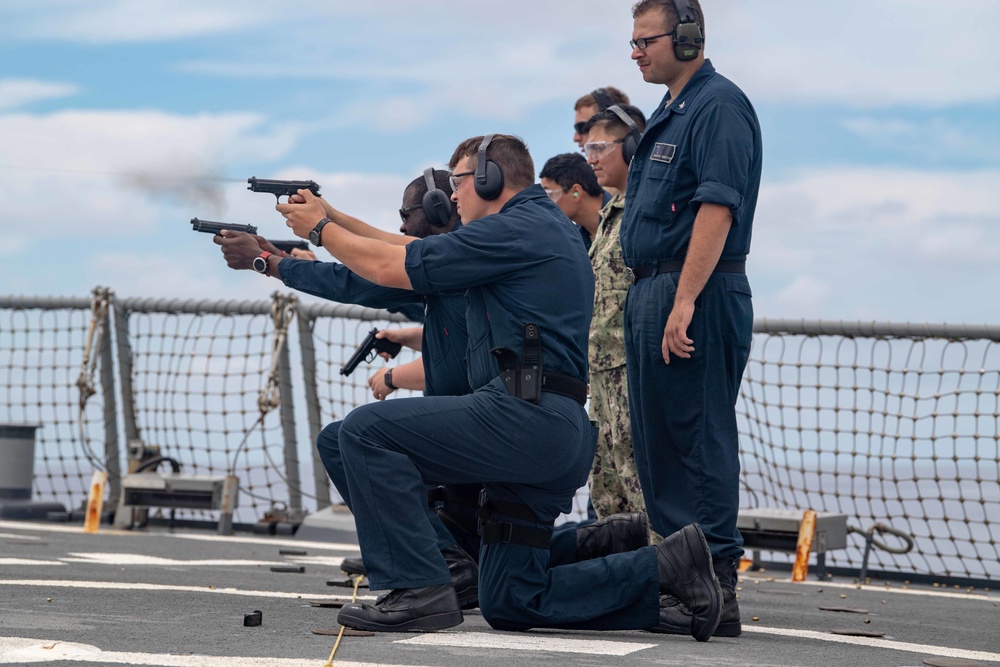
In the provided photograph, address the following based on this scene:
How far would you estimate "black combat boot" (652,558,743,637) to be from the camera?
3.54 metres

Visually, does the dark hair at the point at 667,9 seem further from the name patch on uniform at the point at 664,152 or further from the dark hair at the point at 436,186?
the dark hair at the point at 436,186

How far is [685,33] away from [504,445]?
1450 mm

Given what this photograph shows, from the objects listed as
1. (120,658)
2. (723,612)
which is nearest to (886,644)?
(723,612)

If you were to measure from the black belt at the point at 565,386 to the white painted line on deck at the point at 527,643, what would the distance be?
62cm

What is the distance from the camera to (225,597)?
4043 millimetres

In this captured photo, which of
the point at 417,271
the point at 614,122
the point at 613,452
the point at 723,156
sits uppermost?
the point at 614,122

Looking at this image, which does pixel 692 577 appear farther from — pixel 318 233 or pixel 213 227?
pixel 213 227

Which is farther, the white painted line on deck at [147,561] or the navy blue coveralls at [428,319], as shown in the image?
the white painted line on deck at [147,561]

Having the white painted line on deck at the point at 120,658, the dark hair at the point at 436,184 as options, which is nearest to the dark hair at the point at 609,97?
the dark hair at the point at 436,184

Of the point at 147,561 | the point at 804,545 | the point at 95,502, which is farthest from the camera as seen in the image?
the point at 95,502

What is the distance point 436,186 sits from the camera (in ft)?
14.7

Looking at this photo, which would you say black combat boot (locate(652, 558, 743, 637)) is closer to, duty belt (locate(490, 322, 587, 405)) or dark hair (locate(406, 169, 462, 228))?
duty belt (locate(490, 322, 587, 405))

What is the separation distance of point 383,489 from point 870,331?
4135 mm

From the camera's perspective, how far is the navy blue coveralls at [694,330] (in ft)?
12.5
